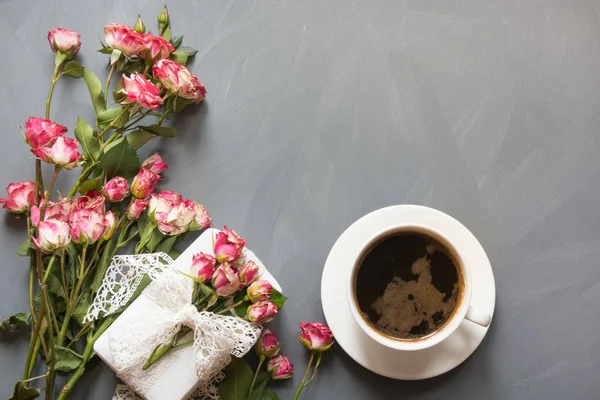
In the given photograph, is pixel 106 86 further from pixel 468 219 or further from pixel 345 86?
pixel 468 219

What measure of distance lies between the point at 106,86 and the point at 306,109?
0.97 ft

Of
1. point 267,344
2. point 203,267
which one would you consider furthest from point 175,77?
point 267,344

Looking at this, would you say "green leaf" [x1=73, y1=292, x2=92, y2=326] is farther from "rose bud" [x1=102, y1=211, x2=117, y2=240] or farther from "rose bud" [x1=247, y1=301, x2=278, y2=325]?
"rose bud" [x1=247, y1=301, x2=278, y2=325]

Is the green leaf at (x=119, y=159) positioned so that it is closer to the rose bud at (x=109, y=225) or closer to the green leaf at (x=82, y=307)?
the rose bud at (x=109, y=225)

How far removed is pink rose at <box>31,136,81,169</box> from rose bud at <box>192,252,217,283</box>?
0.20m

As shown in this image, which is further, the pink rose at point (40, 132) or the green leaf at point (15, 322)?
the green leaf at point (15, 322)

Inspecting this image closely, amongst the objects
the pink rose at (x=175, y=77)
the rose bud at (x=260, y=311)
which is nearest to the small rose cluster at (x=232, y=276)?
the rose bud at (x=260, y=311)

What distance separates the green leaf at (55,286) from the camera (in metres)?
0.90

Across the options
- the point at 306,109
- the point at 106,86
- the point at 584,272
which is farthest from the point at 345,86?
the point at 584,272

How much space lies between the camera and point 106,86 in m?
0.96

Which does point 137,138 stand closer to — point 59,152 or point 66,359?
point 59,152

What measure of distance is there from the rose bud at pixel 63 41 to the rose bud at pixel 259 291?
1.43ft

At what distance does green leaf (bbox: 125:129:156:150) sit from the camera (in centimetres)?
95

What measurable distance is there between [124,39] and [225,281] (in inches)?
14.3
